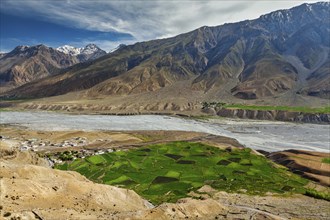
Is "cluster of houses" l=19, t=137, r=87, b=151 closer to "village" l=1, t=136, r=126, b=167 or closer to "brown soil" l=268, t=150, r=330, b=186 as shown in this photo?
"village" l=1, t=136, r=126, b=167

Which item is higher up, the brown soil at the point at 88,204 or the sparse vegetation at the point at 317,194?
the brown soil at the point at 88,204

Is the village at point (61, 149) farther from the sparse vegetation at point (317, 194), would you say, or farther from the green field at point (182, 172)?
the sparse vegetation at point (317, 194)

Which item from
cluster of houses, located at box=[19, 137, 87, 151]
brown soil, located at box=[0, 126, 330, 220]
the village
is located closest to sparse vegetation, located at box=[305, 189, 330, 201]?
brown soil, located at box=[0, 126, 330, 220]

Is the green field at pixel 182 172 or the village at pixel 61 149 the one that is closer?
the green field at pixel 182 172

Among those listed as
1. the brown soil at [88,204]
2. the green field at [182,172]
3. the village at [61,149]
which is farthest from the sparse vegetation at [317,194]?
the village at [61,149]

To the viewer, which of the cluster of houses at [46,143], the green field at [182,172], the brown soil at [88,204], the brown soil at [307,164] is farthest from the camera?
the cluster of houses at [46,143]

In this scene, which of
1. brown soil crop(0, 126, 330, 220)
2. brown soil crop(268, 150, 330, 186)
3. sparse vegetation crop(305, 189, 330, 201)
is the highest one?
brown soil crop(0, 126, 330, 220)

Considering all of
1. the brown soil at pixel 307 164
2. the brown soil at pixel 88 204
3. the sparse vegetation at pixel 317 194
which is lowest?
the sparse vegetation at pixel 317 194

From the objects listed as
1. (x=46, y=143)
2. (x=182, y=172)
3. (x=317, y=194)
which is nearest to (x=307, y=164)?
(x=317, y=194)

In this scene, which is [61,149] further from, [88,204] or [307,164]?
[88,204]
